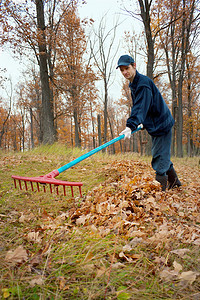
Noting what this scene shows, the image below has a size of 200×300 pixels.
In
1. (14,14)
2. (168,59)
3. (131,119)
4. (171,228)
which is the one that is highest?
(168,59)

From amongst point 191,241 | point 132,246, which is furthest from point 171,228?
point 132,246

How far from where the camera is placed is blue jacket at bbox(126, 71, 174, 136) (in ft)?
8.47

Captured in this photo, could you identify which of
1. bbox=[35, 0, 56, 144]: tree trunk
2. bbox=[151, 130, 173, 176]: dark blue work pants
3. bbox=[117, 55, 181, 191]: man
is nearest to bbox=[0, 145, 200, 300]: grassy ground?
bbox=[151, 130, 173, 176]: dark blue work pants

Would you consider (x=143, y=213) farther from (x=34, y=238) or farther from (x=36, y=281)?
(x=36, y=281)

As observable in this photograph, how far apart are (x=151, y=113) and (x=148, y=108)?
1.12 feet

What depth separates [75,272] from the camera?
128cm

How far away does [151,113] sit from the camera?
9.96 ft

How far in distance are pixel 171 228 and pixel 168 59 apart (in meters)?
14.9

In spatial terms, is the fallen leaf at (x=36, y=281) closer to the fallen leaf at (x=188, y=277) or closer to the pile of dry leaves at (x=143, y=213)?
the pile of dry leaves at (x=143, y=213)

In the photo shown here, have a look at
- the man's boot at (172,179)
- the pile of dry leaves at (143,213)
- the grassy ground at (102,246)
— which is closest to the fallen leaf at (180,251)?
the grassy ground at (102,246)

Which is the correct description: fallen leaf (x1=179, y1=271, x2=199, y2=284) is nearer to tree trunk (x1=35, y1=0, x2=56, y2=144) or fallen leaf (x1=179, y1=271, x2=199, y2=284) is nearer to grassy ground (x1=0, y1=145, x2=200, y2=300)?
grassy ground (x1=0, y1=145, x2=200, y2=300)

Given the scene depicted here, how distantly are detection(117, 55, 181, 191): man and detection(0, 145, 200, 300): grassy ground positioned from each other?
1.68 ft

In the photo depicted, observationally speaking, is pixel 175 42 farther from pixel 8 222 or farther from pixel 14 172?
A: pixel 8 222

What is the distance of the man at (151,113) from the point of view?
104 inches
